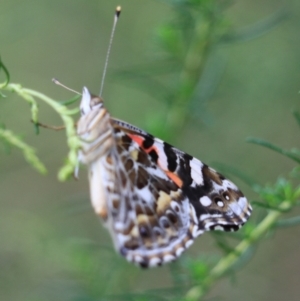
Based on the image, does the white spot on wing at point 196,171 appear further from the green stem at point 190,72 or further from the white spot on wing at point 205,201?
the green stem at point 190,72

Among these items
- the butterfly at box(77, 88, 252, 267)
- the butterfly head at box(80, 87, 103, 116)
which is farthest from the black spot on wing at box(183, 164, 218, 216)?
the butterfly head at box(80, 87, 103, 116)

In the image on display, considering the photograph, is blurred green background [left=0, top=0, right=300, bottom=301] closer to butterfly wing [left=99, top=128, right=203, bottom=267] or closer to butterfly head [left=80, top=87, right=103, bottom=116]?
butterfly wing [left=99, top=128, right=203, bottom=267]

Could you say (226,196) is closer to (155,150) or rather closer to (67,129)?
(155,150)

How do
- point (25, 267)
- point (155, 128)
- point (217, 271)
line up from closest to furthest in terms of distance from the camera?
point (217, 271) < point (155, 128) < point (25, 267)

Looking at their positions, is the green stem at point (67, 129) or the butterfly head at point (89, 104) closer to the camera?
the green stem at point (67, 129)

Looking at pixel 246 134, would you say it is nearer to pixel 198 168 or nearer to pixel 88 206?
pixel 88 206

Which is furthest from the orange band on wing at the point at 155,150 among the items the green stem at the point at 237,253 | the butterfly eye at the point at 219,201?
the green stem at the point at 237,253

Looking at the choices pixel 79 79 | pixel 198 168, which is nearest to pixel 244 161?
pixel 198 168
